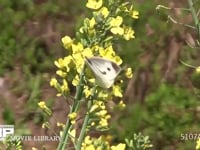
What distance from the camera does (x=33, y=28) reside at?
5535 mm

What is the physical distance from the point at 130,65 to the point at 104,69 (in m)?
3.27

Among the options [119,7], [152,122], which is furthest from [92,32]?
[152,122]

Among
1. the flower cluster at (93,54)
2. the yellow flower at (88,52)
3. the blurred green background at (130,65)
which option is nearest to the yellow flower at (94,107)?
the flower cluster at (93,54)

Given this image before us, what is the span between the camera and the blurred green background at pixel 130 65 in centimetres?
491

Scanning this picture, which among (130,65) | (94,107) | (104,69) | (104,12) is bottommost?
(130,65)

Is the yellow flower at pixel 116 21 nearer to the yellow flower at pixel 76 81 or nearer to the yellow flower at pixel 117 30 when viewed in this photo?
the yellow flower at pixel 117 30

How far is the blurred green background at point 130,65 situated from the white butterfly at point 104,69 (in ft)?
9.41

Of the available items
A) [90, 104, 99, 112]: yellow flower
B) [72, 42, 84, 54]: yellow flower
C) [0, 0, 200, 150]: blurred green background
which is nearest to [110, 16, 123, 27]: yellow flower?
[72, 42, 84, 54]: yellow flower

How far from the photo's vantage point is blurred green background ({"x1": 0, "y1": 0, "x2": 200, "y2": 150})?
16.1 ft

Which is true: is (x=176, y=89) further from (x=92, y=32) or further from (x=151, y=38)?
(x=92, y=32)

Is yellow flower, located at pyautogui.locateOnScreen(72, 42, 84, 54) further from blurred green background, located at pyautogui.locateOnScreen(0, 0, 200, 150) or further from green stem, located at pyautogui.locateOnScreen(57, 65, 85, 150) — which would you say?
blurred green background, located at pyautogui.locateOnScreen(0, 0, 200, 150)

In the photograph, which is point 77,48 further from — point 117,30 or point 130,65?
point 130,65

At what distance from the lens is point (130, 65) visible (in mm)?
5168

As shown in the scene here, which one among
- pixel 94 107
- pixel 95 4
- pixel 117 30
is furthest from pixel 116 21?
pixel 94 107
